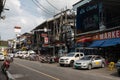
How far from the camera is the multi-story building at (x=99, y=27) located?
37.1m

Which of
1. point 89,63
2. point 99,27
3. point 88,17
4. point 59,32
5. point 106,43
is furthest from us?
point 59,32

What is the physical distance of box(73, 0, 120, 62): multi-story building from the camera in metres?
37.1

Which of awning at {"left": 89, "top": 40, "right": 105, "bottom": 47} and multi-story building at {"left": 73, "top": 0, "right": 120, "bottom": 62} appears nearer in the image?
multi-story building at {"left": 73, "top": 0, "right": 120, "bottom": 62}

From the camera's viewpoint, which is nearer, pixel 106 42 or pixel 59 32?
pixel 106 42

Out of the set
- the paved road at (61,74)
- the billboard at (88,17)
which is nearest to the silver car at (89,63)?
the paved road at (61,74)

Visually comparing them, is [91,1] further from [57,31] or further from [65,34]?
[57,31]

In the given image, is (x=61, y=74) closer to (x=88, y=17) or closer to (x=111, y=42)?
(x=111, y=42)

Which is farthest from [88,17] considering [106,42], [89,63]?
[89,63]

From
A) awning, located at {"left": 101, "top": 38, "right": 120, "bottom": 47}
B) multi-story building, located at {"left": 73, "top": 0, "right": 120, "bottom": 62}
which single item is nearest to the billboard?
multi-story building, located at {"left": 73, "top": 0, "right": 120, "bottom": 62}

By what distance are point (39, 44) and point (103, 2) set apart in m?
43.9

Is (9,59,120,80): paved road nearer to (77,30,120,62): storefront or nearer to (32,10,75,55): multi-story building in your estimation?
(77,30,120,62): storefront

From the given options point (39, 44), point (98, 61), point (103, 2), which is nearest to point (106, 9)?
point (103, 2)

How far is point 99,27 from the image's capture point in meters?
41.0

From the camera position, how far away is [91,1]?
4100cm
